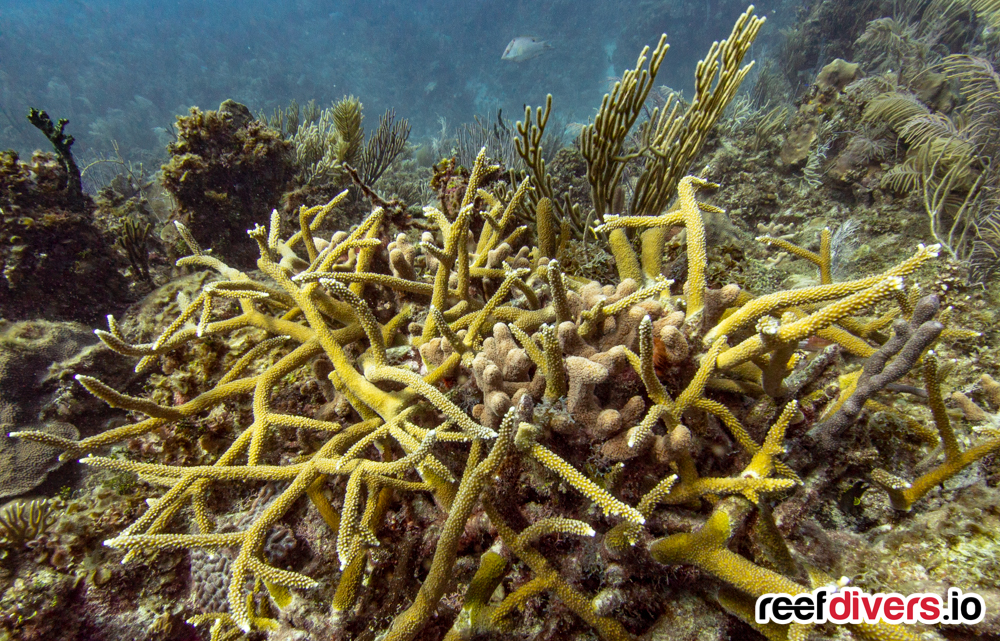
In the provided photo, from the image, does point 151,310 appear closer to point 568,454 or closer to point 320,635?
point 320,635

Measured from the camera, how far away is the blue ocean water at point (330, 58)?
26578mm

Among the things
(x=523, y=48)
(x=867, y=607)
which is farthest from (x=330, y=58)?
(x=867, y=607)

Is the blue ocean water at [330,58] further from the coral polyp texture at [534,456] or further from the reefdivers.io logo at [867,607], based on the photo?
the reefdivers.io logo at [867,607]

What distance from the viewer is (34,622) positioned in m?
2.58

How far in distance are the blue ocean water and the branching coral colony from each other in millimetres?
26729

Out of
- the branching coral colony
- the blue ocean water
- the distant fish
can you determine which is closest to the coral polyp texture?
the branching coral colony

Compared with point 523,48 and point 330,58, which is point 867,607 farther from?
point 330,58

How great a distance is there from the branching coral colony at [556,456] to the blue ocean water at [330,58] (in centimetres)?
2673

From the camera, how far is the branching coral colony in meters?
1.52

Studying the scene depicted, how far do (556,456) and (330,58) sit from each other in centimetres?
5087

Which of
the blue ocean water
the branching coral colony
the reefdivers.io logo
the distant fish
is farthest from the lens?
the blue ocean water

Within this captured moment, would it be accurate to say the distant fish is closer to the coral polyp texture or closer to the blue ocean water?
the blue ocean water

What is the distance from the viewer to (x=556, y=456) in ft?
4.95

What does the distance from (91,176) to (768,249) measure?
20311mm
